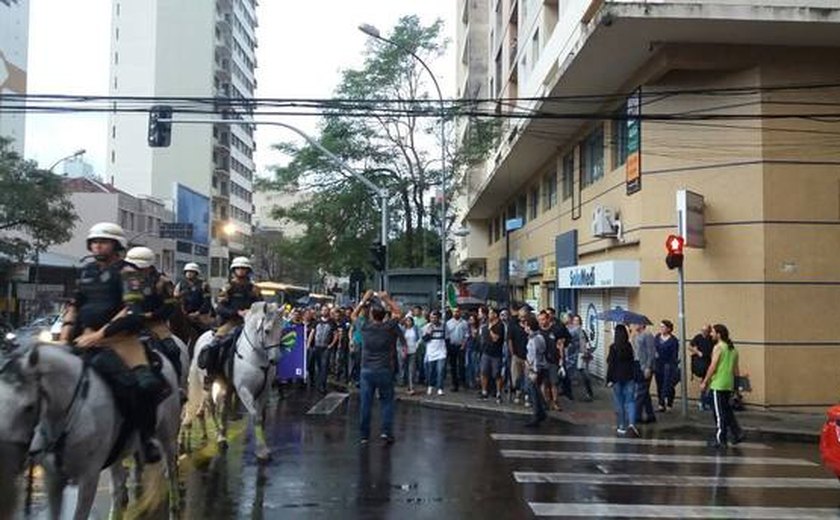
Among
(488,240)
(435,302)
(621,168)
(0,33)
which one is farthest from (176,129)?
(621,168)

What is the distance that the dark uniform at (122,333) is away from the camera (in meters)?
5.95

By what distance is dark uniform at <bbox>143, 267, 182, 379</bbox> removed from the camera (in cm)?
681

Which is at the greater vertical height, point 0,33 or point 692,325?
point 0,33

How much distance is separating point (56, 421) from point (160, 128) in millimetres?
15248

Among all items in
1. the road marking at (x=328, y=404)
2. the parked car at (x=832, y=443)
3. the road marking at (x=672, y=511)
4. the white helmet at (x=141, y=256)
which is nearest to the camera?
the white helmet at (x=141, y=256)

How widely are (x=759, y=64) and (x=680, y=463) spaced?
938 centimetres

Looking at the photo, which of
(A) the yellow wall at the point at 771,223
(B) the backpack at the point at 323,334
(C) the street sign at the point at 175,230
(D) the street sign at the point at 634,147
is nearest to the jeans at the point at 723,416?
A: (A) the yellow wall at the point at 771,223

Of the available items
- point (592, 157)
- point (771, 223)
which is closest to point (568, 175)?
point (592, 157)

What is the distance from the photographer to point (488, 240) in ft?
168

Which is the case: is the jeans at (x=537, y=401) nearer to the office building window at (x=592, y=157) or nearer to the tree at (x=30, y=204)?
the office building window at (x=592, y=157)

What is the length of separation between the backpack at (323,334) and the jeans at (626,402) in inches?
340

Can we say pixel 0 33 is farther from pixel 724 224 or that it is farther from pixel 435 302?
pixel 724 224

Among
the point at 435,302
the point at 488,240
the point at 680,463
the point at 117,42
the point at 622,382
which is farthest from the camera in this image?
the point at 117,42

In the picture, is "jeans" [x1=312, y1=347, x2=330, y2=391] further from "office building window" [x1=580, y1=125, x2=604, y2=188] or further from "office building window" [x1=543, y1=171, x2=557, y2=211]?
"office building window" [x1=543, y1=171, x2=557, y2=211]
